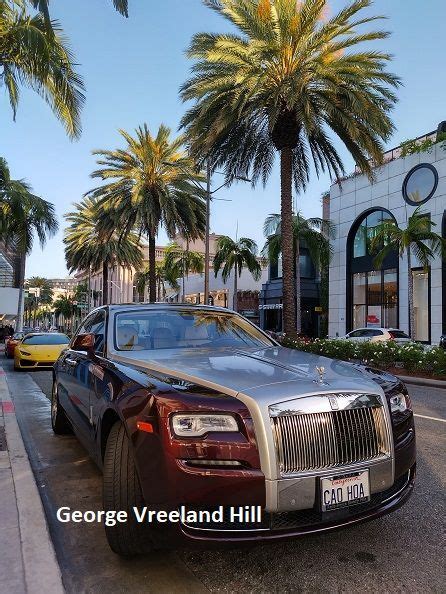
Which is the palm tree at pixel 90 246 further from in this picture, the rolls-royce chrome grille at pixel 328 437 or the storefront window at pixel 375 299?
the rolls-royce chrome grille at pixel 328 437

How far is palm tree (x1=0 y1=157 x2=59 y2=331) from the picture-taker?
25359 mm

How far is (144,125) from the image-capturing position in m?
26.6

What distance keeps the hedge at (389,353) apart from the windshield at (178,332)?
35.7 ft

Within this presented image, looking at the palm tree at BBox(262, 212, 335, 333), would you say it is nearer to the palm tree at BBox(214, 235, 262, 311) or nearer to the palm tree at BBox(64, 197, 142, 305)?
the palm tree at BBox(214, 235, 262, 311)

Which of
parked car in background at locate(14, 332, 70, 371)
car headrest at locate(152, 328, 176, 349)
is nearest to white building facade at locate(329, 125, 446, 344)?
parked car in background at locate(14, 332, 70, 371)

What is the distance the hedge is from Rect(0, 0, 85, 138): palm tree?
1030 cm

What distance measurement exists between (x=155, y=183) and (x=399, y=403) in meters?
24.2

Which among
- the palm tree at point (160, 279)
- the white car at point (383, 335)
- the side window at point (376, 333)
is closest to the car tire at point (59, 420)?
the white car at point (383, 335)

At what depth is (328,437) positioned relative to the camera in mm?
2824

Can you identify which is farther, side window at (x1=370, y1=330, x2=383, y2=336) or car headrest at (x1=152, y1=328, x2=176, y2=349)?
side window at (x1=370, y1=330, x2=383, y2=336)

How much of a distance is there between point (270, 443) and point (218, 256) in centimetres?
3967

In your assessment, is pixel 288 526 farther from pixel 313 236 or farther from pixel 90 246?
pixel 90 246

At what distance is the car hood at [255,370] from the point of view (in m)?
2.90

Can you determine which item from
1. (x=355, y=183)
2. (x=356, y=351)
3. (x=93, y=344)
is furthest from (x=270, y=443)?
(x=355, y=183)
